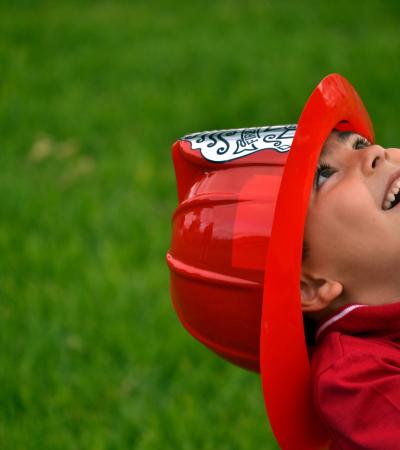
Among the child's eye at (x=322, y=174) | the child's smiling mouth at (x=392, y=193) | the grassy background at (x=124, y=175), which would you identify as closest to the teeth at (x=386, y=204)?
the child's smiling mouth at (x=392, y=193)

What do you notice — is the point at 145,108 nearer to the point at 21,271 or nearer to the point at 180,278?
the point at 21,271

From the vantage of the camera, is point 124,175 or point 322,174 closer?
point 322,174

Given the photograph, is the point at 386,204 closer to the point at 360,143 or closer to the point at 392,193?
the point at 392,193

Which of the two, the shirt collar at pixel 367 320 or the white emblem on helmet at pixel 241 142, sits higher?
the white emblem on helmet at pixel 241 142

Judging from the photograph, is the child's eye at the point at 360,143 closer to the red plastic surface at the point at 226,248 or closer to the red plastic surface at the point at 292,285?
the red plastic surface at the point at 292,285

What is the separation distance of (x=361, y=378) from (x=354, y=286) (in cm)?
23

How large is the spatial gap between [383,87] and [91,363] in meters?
3.19

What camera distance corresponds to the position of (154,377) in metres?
3.46

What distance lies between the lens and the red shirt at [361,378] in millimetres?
1653

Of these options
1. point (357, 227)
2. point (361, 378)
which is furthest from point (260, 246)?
point (361, 378)

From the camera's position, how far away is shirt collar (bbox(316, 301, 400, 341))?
180 centimetres

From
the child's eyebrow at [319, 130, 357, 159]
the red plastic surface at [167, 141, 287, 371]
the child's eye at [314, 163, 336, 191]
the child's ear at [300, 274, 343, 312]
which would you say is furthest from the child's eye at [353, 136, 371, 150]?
the child's ear at [300, 274, 343, 312]

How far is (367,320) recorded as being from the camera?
181cm

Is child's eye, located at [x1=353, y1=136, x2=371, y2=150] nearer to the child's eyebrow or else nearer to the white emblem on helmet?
the child's eyebrow
